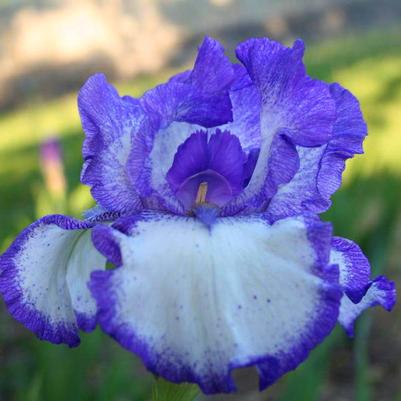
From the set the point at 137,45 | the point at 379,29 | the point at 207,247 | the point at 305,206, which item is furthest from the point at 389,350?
the point at 379,29

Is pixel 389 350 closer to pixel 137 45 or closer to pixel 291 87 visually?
pixel 291 87

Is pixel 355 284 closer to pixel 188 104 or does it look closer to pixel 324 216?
pixel 188 104

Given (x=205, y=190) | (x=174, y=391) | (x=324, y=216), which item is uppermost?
(x=205, y=190)

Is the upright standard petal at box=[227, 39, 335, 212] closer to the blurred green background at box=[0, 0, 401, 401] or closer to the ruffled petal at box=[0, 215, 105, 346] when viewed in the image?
the ruffled petal at box=[0, 215, 105, 346]

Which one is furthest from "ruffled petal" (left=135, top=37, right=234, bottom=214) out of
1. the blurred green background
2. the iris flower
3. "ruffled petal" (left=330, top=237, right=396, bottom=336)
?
the blurred green background

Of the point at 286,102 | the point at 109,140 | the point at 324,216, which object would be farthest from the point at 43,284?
the point at 324,216

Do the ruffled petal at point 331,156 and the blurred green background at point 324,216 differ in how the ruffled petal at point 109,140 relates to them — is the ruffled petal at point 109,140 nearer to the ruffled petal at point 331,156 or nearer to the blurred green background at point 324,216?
the ruffled petal at point 331,156
